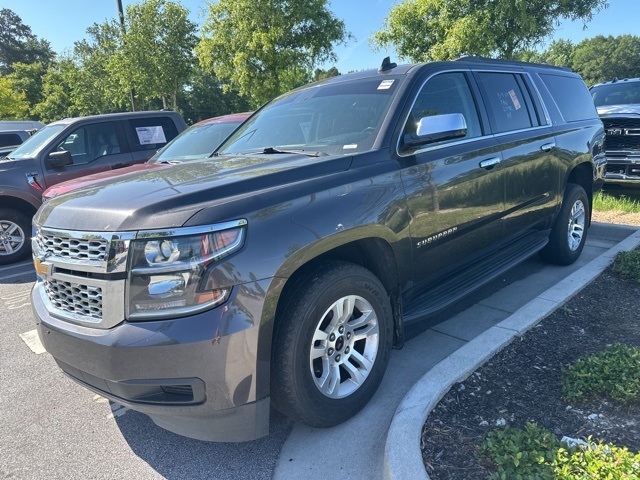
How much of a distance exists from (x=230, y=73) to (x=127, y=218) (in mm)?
16652

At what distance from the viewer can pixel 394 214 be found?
108 inches

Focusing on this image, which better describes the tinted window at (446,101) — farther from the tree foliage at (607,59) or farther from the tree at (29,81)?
the tree foliage at (607,59)

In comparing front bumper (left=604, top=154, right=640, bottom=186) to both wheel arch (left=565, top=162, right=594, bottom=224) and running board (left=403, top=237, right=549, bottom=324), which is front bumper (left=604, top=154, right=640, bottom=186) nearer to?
wheel arch (left=565, top=162, right=594, bottom=224)

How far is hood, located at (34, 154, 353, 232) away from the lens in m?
2.09

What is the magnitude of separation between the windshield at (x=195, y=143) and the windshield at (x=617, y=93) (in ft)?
23.0

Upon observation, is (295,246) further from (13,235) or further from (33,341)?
(13,235)

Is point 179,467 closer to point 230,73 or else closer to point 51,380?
point 51,380

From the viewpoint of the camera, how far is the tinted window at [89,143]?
720 centimetres

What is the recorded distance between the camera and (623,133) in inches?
294

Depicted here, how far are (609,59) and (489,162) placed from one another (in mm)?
86550

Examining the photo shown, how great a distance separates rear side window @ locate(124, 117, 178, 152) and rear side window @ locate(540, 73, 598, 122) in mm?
5906

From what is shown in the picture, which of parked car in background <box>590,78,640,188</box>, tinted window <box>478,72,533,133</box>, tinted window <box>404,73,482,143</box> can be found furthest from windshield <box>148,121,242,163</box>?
parked car in background <box>590,78,640,188</box>

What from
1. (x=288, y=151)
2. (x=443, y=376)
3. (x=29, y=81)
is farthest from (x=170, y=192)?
(x=29, y=81)

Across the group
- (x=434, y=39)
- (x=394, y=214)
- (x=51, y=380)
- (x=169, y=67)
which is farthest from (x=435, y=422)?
(x=169, y=67)
